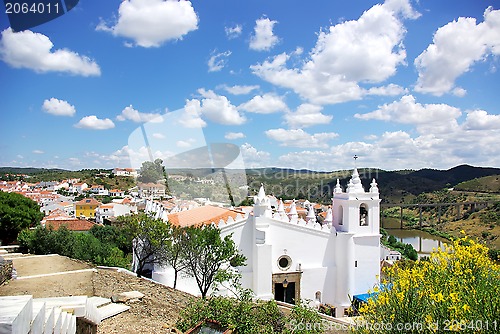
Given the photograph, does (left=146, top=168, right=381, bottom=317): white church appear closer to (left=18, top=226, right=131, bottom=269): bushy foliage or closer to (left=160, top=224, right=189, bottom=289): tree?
(left=160, top=224, right=189, bottom=289): tree

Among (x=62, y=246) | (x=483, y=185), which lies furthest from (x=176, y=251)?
(x=483, y=185)

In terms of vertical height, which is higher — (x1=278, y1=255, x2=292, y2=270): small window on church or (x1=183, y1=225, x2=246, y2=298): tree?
(x1=183, y1=225, x2=246, y2=298): tree

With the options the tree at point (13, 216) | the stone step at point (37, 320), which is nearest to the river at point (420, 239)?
the tree at point (13, 216)

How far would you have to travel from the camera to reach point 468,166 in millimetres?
80000

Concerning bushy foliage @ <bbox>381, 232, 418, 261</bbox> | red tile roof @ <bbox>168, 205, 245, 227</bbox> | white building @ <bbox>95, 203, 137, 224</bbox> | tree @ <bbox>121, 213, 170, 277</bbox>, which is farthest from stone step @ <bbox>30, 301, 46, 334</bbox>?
white building @ <bbox>95, 203, 137, 224</bbox>

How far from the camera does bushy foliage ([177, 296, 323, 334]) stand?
756 centimetres

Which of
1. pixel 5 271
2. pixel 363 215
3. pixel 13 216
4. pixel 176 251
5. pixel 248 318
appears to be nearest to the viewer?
pixel 248 318

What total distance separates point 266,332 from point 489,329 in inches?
168

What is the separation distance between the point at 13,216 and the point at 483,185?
226 ft

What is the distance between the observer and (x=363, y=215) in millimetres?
18500

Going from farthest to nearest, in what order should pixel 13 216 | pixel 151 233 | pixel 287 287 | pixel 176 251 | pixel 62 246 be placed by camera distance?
1. pixel 13 216
2. pixel 62 246
3. pixel 287 287
4. pixel 151 233
5. pixel 176 251

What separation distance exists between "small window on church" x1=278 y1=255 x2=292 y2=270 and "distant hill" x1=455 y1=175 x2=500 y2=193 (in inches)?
2319

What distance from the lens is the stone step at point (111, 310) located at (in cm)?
825

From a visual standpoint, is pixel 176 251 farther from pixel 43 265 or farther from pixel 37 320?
pixel 37 320
